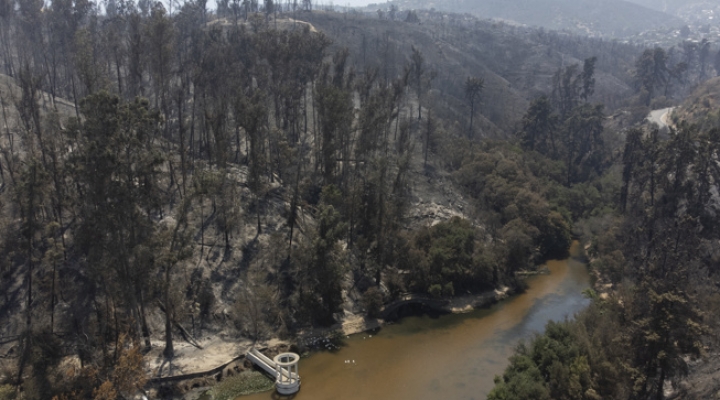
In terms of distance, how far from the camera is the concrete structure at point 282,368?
29.2 metres

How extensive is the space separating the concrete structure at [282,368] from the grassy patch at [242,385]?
2.06 ft

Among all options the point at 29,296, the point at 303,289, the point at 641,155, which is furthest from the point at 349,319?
the point at 641,155

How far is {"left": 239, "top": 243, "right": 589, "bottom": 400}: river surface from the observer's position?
30.6m

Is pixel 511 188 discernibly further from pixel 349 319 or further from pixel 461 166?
pixel 349 319

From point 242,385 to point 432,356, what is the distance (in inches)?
538

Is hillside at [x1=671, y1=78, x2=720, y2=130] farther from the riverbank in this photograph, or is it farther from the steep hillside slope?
the riverbank

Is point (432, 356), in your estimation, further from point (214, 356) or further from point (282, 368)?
point (214, 356)

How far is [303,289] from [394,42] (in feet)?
331

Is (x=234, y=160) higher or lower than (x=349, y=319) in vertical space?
higher

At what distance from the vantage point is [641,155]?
188 feet

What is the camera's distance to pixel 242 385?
29.7 meters

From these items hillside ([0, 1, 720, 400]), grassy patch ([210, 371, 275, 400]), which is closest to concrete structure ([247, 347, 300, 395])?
grassy patch ([210, 371, 275, 400])

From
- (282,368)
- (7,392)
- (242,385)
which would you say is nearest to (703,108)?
(282,368)

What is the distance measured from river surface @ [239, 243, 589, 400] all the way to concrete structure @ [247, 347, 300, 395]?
2.07 ft
